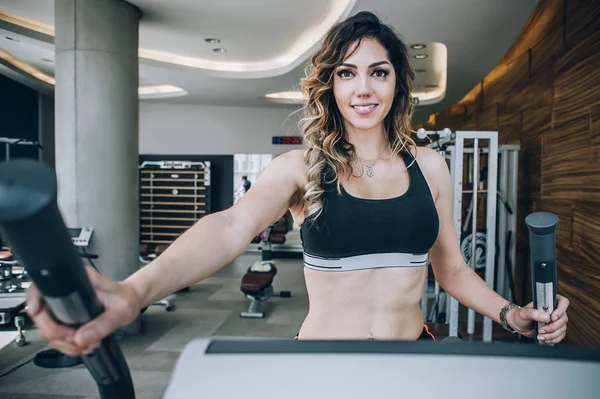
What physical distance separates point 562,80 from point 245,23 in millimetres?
3494

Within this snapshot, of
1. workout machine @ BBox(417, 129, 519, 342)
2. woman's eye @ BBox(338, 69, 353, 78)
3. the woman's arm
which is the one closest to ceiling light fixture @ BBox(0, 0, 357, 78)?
workout machine @ BBox(417, 129, 519, 342)

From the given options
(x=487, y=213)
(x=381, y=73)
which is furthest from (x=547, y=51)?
(x=381, y=73)

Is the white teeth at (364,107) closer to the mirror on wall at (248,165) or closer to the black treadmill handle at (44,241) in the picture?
the black treadmill handle at (44,241)

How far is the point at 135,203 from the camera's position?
15.2 ft

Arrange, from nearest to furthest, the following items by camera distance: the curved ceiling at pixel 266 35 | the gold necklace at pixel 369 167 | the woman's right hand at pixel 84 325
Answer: the woman's right hand at pixel 84 325
the gold necklace at pixel 369 167
the curved ceiling at pixel 266 35

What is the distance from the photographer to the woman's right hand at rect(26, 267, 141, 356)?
15.0 inches

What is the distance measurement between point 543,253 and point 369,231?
0.55 meters

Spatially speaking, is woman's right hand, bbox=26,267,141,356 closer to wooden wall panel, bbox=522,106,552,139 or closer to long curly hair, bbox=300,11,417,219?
long curly hair, bbox=300,11,417,219

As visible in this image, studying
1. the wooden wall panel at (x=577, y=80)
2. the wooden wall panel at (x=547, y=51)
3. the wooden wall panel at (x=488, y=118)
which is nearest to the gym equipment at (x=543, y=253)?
the wooden wall panel at (x=577, y=80)

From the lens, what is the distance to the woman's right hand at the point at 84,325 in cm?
38

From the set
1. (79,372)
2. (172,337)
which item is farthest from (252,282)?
(79,372)

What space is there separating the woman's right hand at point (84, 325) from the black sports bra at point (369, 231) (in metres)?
0.76

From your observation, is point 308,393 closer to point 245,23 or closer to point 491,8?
point 491,8

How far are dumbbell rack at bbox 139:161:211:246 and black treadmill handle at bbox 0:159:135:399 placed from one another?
987cm
